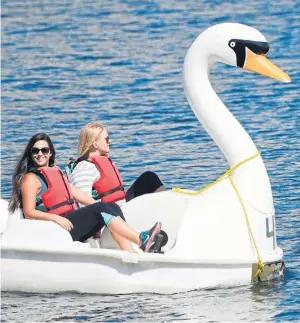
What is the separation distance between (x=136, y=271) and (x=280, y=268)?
4.44ft

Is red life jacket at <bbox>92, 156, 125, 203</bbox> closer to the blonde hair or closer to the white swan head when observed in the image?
the blonde hair

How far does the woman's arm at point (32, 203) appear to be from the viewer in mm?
12461

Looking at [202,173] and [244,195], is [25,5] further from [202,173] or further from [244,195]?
[244,195]

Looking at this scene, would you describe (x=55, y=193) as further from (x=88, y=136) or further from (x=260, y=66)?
(x=260, y=66)

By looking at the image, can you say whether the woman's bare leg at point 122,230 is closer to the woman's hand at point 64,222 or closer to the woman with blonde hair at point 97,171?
the woman's hand at point 64,222

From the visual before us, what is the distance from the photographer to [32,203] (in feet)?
41.1

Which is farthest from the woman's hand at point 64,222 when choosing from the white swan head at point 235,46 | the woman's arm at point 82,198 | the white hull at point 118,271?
the white swan head at point 235,46

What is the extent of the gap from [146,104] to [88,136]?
7.28 meters

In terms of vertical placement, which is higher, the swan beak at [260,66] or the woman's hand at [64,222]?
the swan beak at [260,66]

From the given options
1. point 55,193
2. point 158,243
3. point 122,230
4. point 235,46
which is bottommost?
point 158,243

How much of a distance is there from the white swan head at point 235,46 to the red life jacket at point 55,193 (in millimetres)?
1663

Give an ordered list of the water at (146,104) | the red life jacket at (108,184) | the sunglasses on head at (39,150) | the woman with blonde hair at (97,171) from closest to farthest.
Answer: the water at (146,104) → the sunglasses on head at (39,150) → the woman with blonde hair at (97,171) → the red life jacket at (108,184)

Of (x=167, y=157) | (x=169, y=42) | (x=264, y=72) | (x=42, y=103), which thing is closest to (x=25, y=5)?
(x=169, y=42)

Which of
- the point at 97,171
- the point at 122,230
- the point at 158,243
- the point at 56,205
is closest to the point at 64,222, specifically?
the point at 56,205
